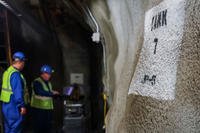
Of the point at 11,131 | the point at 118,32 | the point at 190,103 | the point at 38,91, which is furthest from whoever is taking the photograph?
the point at 38,91

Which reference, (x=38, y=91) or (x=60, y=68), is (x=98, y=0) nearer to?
(x=38, y=91)

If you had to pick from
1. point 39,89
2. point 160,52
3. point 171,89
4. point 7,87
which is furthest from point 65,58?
point 171,89

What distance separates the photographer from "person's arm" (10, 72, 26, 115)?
16.5ft

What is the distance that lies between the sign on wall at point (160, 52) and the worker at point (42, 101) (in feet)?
14.1

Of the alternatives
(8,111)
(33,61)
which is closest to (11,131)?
(8,111)

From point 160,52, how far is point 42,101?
4.62m

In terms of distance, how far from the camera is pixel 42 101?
593 centimetres

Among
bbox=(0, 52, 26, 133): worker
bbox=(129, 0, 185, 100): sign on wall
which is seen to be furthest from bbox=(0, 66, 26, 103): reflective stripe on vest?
bbox=(129, 0, 185, 100): sign on wall

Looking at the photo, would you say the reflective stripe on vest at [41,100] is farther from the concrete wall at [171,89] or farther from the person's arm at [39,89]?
the concrete wall at [171,89]

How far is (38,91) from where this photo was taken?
5902mm

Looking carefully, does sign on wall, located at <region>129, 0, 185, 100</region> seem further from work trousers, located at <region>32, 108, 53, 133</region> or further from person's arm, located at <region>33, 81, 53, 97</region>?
work trousers, located at <region>32, 108, 53, 133</region>

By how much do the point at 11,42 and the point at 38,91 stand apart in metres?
1.34

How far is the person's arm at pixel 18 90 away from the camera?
5.02m

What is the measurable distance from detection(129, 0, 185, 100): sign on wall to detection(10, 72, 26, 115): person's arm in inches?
138
